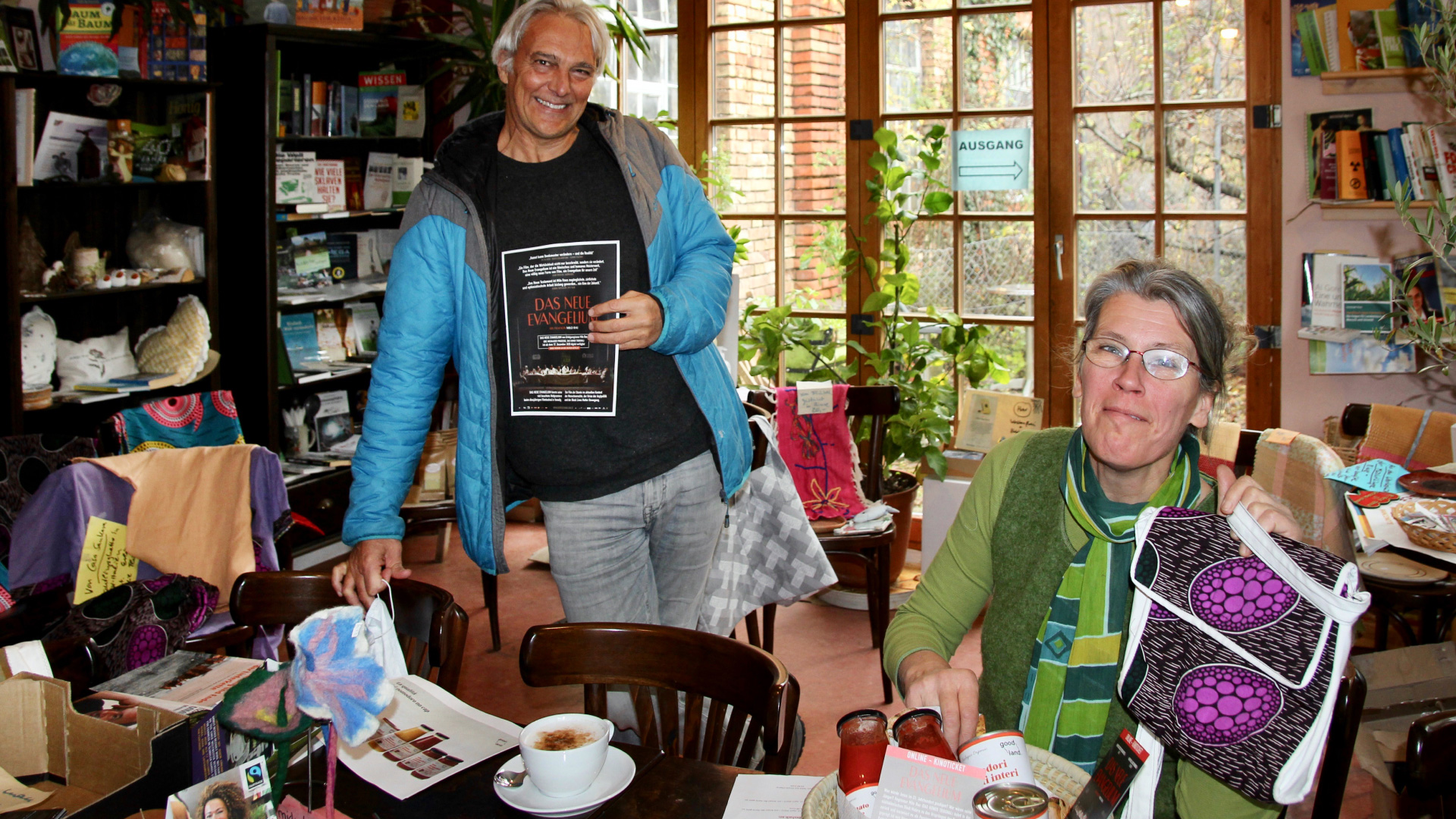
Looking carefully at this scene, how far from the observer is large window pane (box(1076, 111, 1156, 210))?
3.89 meters

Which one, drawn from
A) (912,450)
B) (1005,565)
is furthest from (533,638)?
(912,450)

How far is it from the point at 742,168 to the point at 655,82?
24.3 inches

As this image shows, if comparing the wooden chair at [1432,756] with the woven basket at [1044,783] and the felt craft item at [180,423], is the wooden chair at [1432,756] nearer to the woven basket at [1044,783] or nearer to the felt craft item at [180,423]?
the woven basket at [1044,783]

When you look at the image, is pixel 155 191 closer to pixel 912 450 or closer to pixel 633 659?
pixel 912 450

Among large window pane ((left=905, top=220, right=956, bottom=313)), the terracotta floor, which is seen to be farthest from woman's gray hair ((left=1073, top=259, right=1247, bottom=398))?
large window pane ((left=905, top=220, right=956, bottom=313))

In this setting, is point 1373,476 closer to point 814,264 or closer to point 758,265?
point 814,264

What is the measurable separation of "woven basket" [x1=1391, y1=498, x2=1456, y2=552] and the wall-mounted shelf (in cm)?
154

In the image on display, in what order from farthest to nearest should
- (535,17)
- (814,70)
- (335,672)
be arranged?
(814,70) → (535,17) → (335,672)

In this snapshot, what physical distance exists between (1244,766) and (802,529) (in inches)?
63.5

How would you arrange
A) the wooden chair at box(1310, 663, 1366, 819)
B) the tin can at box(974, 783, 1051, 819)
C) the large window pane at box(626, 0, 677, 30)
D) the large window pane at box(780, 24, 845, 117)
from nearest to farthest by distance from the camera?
the tin can at box(974, 783, 1051, 819) → the wooden chair at box(1310, 663, 1366, 819) → the large window pane at box(780, 24, 845, 117) → the large window pane at box(626, 0, 677, 30)

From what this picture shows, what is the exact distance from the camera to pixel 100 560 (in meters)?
2.28

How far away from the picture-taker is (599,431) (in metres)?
1.85

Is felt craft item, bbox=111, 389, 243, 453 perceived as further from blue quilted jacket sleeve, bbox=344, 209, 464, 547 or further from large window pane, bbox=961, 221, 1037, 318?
large window pane, bbox=961, 221, 1037, 318

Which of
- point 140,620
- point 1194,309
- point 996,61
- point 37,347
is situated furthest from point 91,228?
point 1194,309
